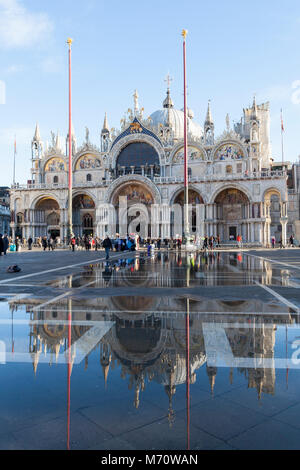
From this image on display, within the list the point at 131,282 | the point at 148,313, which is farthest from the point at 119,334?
the point at 131,282

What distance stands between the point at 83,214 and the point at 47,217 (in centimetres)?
632

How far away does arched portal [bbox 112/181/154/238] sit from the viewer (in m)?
52.9

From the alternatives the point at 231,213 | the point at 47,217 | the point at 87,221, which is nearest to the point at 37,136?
the point at 47,217

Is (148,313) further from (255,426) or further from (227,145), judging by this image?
(227,145)

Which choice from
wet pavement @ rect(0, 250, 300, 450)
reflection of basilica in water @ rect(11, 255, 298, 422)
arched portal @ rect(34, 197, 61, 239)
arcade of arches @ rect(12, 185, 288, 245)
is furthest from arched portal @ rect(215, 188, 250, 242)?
wet pavement @ rect(0, 250, 300, 450)

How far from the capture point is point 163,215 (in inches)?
1987

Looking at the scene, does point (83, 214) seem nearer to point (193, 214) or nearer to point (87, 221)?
point (87, 221)

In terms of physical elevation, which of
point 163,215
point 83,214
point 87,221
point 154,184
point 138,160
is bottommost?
point 87,221

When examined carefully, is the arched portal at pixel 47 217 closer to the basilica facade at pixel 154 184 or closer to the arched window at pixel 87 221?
the basilica facade at pixel 154 184

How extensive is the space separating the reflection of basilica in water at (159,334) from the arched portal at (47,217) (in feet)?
166

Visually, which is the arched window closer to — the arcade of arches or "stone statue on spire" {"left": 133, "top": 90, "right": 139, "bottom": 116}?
the arcade of arches

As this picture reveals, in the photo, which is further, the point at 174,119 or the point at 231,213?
the point at 174,119

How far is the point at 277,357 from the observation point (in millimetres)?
4594
